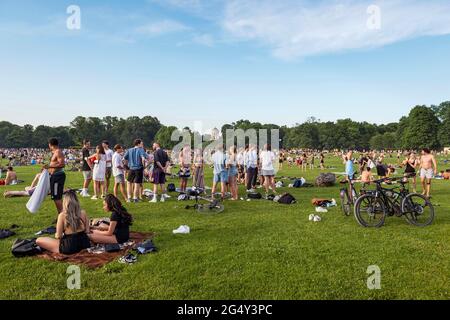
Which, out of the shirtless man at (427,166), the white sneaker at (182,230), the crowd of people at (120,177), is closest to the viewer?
the crowd of people at (120,177)

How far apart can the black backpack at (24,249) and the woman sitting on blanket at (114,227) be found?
0.97 meters

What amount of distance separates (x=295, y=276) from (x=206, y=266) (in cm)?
145

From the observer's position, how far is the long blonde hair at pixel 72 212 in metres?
6.42

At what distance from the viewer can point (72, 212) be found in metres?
6.42

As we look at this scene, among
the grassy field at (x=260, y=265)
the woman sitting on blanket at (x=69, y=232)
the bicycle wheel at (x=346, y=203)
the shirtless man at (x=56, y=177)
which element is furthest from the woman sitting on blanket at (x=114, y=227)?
the bicycle wheel at (x=346, y=203)

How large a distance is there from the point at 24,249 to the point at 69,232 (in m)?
0.83

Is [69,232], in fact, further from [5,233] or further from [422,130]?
[422,130]

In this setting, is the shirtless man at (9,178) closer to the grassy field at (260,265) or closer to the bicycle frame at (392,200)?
the grassy field at (260,265)

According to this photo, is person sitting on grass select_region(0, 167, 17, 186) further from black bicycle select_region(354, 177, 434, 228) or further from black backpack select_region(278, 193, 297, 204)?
black bicycle select_region(354, 177, 434, 228)

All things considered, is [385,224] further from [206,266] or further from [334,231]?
[206,266]

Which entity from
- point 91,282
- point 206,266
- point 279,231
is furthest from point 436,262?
point 91,282

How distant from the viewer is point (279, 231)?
8211mm

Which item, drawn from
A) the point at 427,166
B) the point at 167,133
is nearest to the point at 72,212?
the point at 427,166
